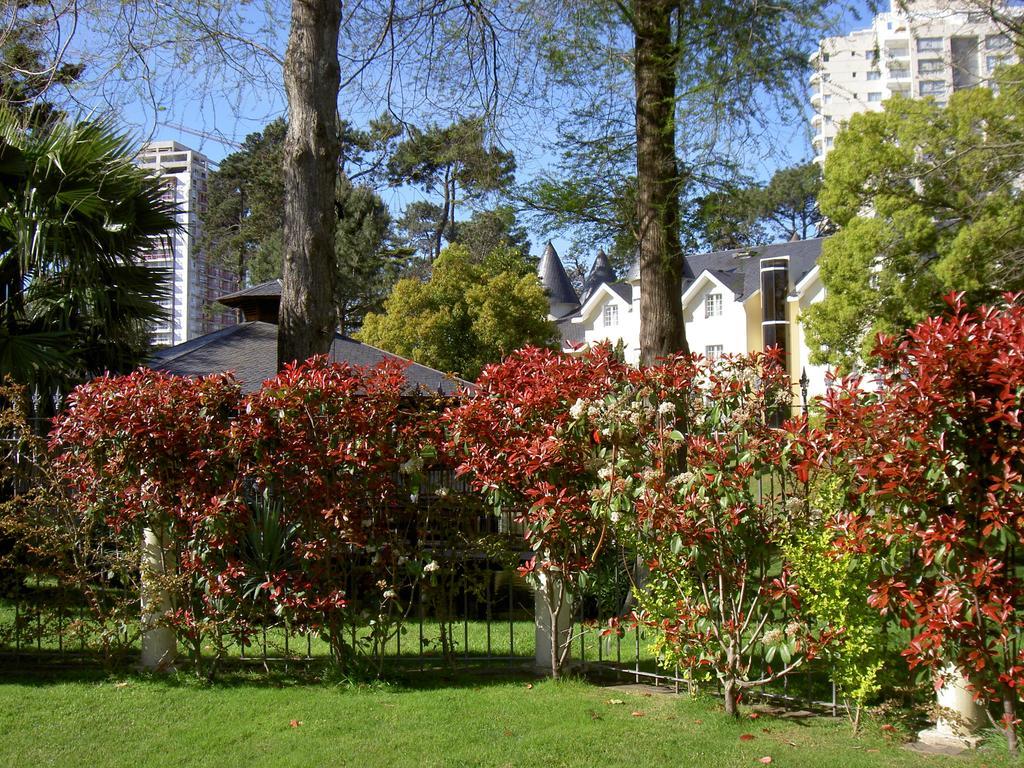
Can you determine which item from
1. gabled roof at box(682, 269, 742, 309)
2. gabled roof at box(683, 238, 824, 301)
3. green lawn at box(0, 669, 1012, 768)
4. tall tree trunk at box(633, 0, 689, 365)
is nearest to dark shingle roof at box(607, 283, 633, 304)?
gabled roof at box(683, 238, 824, 301)

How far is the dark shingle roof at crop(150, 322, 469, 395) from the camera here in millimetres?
12664

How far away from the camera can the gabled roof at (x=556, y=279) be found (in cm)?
5181

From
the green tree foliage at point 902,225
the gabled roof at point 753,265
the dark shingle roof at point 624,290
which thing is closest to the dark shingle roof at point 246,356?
the green tree foliage at point 902,225

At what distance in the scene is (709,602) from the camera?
5371 millimetres

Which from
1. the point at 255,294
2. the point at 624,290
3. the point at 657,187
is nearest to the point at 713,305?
the point at 624,290

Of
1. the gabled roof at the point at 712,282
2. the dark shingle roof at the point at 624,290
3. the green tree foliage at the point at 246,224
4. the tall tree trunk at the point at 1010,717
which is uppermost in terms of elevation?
the green tree foliage at the point at 246,224

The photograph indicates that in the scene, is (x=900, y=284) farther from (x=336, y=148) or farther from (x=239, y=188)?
(x=239, y=188)

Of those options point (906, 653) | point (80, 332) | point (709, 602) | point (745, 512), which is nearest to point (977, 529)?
point (906, 653)

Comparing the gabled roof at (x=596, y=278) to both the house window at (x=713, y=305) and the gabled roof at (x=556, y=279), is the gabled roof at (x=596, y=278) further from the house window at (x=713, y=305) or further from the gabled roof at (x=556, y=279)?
the house window at (x=713, y=305)

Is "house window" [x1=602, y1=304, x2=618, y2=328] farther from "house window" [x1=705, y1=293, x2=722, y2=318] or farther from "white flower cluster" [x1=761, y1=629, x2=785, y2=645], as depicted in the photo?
"white flower cluster" [x1=761, y1=629, x2=785, y2=645]

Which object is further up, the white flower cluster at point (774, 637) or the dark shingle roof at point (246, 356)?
the dark shingle roof at point (246, 356)

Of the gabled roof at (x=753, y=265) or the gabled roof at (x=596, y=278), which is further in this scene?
the gabled roof at (x=596, y=278)

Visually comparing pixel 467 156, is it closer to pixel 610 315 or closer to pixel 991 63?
pixel 991 63

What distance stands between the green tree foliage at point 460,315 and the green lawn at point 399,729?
71.4 feet
